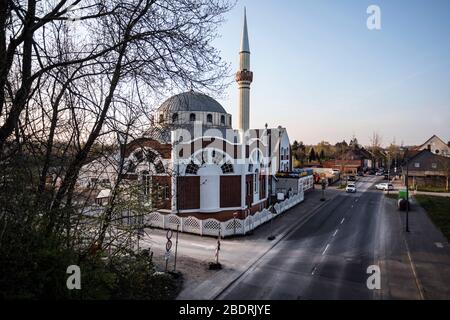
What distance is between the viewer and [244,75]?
28.9 m

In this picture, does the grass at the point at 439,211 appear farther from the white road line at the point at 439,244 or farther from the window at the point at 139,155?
the window at the point at 139,155

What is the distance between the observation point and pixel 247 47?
2873 centimetres

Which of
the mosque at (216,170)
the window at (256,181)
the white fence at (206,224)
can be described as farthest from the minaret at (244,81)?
the white fence at (206,224)

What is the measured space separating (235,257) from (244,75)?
17265 mm

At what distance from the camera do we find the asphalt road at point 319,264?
12.2 m

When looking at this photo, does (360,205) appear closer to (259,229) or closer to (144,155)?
(259,229)

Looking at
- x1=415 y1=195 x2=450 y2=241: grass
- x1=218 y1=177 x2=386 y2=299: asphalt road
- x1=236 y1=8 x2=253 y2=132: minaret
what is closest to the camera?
x1=218 y1=177 x2=386 y2=299: asphalt road

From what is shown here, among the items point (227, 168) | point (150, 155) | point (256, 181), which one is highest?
point (150, 155)

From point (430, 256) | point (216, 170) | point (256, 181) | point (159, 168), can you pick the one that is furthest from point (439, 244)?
point (159, 168)

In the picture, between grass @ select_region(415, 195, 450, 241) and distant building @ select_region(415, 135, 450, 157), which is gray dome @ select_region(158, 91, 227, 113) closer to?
grass @ select_region(415, 195, 450, 241)

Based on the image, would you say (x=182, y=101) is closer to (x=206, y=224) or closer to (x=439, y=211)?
(x=206, y=224)

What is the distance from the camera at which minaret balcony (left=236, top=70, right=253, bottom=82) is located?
28.8 meters

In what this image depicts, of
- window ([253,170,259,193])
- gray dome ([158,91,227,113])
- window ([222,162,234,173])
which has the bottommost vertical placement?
window ([253,170,259,193])

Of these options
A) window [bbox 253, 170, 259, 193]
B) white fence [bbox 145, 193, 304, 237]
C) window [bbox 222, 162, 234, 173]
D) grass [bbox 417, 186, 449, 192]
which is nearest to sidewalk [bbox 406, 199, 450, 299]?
white fence [bbox 145, 193, 304, 237]
